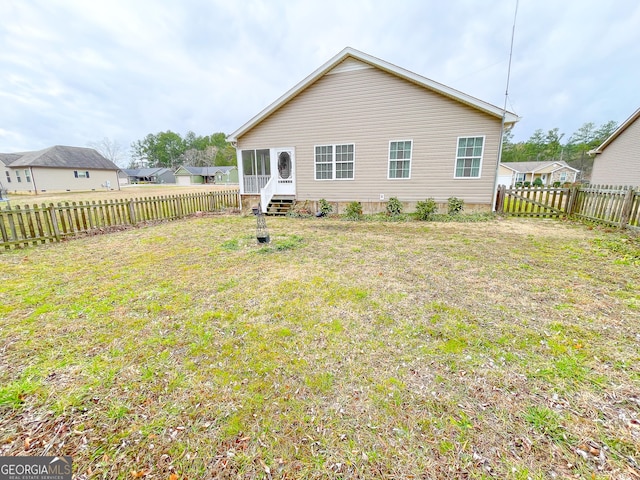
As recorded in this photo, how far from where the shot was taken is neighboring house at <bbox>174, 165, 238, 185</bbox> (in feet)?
198

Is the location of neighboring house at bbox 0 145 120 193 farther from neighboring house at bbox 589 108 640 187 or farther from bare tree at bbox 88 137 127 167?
neighboring house at bbox 589 108 640 187

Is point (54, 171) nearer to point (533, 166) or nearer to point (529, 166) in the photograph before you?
point (529, 166)

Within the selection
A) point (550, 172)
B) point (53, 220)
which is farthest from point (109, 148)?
point (550, 172)

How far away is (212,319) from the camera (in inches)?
135

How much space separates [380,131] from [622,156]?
56.0 feet

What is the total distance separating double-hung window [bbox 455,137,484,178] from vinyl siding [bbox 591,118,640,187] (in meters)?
12.7

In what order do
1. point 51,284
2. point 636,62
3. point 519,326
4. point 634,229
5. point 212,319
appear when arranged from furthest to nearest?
point 636,62 < point 634,229 < point 51,284 < point 212,319 < point 519,326

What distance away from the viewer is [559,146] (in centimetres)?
5678

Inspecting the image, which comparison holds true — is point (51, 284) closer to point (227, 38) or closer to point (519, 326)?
point (519, 326)

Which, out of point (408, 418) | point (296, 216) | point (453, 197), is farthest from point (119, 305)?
A: point (453, 197)

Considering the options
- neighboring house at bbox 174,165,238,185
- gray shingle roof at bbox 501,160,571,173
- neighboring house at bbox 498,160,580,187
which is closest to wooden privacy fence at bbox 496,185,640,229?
neighboring house at bbox 498,160,580,187

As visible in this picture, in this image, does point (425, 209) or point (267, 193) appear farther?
point (267, 193)

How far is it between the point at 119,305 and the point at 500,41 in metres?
14.8

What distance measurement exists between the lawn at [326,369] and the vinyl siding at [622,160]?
16.5 m
